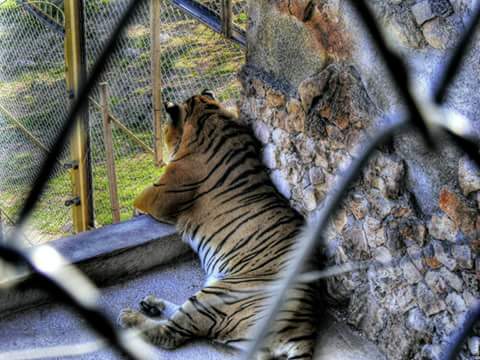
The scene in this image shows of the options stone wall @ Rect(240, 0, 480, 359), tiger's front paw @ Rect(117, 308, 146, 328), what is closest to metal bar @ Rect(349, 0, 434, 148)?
stone wall @ Rect(240, 0, 480, 359)

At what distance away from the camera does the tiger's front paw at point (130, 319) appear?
3.74 meters

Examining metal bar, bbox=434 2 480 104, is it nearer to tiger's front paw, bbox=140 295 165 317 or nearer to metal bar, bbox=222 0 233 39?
tiger's front paw, bbox=140 295 165 317

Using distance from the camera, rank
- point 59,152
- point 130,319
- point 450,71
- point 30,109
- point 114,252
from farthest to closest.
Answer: point 30,109
point 114,252
point 130,319
point 450,71
point 59,152

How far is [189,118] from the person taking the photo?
4621 millimetres

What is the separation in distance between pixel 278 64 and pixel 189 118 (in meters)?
0.74

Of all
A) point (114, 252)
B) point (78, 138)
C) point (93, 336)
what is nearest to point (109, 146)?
point (78, 138)

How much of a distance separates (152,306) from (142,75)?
2.90m

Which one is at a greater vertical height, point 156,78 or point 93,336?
point 156,78

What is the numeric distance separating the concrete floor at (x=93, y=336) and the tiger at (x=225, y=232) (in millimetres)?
80

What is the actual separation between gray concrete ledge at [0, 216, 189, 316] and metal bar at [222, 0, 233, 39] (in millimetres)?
1226

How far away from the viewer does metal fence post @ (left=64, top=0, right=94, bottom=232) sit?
15.6 ft

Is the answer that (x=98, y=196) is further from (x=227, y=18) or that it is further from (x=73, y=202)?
(x=227, y=18)

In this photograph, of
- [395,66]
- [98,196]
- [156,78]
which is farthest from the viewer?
[98,196]

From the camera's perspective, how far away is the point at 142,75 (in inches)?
251
